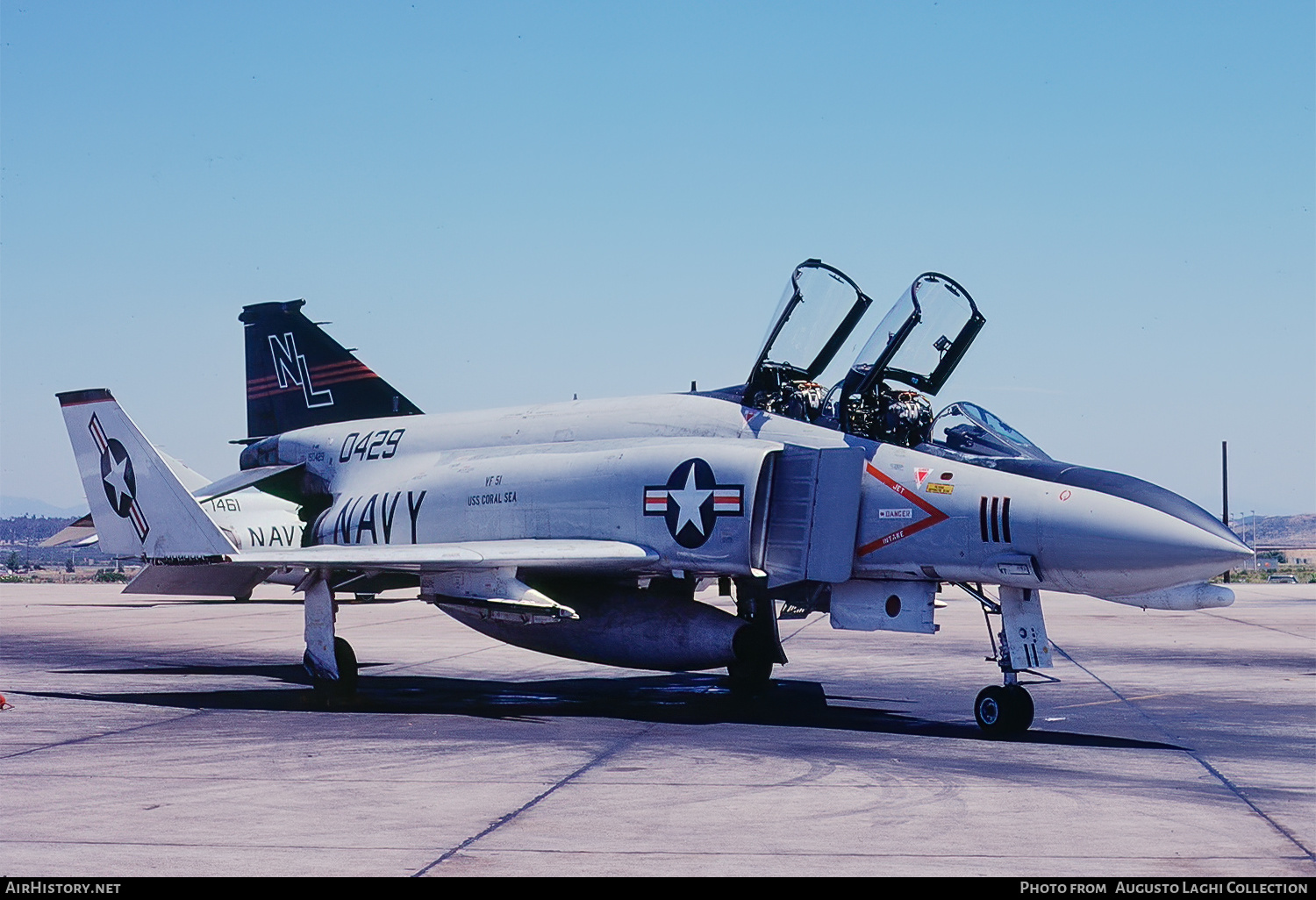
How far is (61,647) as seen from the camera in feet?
71.3

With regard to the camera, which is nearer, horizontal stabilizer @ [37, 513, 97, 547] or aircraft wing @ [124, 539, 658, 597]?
aircraft wing @ [124, 539, 658, 597]

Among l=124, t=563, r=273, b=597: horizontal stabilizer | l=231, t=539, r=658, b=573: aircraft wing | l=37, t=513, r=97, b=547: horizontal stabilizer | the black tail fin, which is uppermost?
the black tail fin

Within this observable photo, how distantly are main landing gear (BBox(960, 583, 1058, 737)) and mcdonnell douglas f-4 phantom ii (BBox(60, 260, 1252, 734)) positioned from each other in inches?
0.7

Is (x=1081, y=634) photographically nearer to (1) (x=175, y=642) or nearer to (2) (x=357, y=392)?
(2) (x=357, y=392)

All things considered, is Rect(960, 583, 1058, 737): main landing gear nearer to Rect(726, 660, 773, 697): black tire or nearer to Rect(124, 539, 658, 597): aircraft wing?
Rect(726, 660, 773, 697): black tire

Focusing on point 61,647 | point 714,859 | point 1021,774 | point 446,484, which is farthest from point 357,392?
point 714,859

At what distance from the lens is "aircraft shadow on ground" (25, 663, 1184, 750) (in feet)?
39.5

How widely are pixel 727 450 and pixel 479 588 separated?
276 cm

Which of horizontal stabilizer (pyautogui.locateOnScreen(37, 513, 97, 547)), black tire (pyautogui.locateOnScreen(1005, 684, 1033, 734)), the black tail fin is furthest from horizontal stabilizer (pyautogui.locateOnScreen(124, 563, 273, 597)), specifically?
horizontal stabilizer (pyautogui.locateOnScreen(37, 513, 97, 547))

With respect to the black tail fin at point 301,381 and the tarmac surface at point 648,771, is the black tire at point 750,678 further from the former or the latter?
the black tail fin at point 301,381

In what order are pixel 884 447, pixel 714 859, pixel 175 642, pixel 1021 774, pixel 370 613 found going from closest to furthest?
pixel 714 859 < pixel 1021 774 < pixel 884 447 < pixel 175 642 < pixel 370 613

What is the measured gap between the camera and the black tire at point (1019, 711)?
36.3ft

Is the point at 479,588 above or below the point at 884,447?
below

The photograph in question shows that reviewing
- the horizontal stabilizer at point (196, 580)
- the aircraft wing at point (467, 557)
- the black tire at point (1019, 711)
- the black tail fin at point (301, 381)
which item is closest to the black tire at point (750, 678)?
the aircraft wing at point (467, 557)
